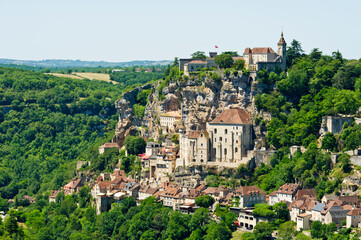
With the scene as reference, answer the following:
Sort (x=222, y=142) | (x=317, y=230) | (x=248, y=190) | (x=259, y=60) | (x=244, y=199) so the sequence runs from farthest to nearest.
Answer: (x=259, y=60)
(x=222, y=142)
(x=248, y=190)
(x=244, y=199)
(x=317, y=230)

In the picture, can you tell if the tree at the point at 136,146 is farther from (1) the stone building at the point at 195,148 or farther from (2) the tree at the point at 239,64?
(2) the tree at the point at 239,64

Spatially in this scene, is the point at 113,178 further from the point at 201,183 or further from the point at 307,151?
the point at 307,151

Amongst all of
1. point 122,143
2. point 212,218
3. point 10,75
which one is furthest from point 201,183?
point 10,75

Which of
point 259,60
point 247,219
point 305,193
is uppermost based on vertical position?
point 259,60

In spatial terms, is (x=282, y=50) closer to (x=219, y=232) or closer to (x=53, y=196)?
(x=219, y=232)

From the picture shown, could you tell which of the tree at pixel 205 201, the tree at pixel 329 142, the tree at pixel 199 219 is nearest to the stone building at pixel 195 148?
the tree at pixel 205 201

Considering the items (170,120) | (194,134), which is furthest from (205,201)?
(170,120)

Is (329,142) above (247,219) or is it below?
above
